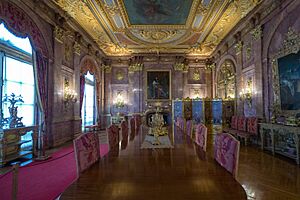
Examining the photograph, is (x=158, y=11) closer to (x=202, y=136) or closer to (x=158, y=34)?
(x=158, y=34)

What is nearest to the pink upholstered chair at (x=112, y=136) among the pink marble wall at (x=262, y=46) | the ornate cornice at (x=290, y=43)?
the ornate cornice at (x=290, y=43)

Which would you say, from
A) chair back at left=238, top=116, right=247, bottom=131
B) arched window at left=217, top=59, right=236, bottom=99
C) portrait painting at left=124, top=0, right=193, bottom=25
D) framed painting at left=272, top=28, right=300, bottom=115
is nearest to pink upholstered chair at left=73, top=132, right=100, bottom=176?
framed painting at left=272, top=28, right=300, bottom=115

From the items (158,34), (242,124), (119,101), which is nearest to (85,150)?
(242,124)

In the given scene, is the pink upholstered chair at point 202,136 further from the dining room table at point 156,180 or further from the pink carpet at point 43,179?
the pink carpet at point 43,179

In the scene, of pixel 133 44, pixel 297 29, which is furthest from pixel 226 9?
pixel 133 44

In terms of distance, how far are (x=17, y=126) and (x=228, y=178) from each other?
5.09 meters

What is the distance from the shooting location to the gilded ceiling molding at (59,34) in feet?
20.7

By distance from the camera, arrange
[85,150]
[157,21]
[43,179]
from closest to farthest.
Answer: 1. [85,150]
2. [43,179]
3. [157,21]

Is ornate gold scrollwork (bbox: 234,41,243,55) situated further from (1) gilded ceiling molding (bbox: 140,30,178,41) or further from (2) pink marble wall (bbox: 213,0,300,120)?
(1) gilded ceiling molding (bbox: 140,30,178,41)

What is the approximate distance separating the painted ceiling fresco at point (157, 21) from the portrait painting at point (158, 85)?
5.82ft

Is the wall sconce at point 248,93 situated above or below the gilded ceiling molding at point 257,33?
below

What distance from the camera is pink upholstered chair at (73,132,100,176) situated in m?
1.74

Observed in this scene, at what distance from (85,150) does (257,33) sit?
712cm

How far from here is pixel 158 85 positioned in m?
11.9
